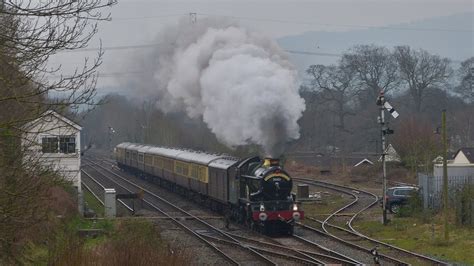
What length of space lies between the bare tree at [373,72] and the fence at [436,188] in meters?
47.7

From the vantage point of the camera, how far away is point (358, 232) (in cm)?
2594

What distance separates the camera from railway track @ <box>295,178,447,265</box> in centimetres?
1941

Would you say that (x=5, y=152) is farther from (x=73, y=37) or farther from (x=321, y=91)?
(x=321, y=91)

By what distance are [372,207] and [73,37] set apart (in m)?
25.0

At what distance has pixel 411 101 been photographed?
78.2m

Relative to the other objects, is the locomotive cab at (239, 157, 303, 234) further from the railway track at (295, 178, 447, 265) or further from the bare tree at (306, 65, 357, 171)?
the bare tree at (306, 65, 357, 171)

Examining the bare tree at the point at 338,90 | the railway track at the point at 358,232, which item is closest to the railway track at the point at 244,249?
the railway track at the point at 358,232

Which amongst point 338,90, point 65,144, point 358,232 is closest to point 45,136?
point 65,144

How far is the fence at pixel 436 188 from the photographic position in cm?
2744

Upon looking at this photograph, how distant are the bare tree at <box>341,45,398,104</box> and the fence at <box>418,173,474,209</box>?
156ft

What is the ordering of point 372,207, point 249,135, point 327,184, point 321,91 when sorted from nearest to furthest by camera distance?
point 249,135 → point 372,207 → point 327,184 → point 321,91

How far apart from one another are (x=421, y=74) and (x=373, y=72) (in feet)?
16.2

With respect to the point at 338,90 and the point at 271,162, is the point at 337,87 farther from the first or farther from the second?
the point at 271,162

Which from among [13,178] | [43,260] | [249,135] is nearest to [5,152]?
[13,178]
